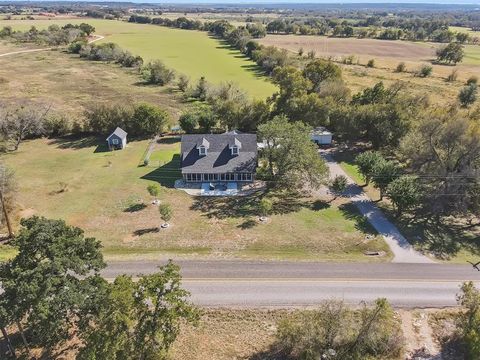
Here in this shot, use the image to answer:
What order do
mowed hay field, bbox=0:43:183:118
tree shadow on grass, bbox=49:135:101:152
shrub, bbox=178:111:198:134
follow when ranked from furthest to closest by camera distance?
mowed hay field, bbox=0:43:183:118 < shrub, bbox=178:111:198:134 < tree shadow on grass, bbox=49:135:101:152

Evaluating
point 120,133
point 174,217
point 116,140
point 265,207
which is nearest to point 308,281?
point 265,207

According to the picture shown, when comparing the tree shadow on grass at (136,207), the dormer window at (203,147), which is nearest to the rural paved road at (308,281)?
the tree shadow on grass at (136,207)

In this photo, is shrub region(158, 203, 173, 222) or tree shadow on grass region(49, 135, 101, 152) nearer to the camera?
shrub region(158, 203, 173, 222)

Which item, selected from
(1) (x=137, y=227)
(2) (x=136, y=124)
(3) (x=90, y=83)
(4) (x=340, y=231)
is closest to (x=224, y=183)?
(1) (x=137, y=227)

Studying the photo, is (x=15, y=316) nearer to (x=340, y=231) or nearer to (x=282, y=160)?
(x=340, y=231)

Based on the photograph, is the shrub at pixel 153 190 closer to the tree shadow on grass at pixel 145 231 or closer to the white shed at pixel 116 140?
the tree shadow on grass at pixel 145 231

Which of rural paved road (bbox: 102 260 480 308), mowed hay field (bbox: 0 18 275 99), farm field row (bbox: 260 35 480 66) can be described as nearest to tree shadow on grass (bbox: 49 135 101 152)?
rural paved road (bbox: 102 260 480 308)

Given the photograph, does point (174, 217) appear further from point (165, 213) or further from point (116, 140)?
point (116, 140)

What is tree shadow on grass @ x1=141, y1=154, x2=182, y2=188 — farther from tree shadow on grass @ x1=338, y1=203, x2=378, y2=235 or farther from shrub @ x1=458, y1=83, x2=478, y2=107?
shrub @ x1=458, y1=83, x2=478, y2=107
